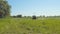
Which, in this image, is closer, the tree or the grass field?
the grass field

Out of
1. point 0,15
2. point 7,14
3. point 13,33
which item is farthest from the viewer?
point 7,14

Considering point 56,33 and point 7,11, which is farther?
point 7,11

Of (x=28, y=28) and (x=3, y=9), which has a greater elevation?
(x=3, y=9)

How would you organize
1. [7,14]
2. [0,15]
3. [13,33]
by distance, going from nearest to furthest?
[13,33], [0,15], [7,14]

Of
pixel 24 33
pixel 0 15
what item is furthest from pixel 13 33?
pixel 0 15

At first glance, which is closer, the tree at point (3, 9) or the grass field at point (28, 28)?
the grass field at point (28, 28)

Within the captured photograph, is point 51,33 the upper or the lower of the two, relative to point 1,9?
lower

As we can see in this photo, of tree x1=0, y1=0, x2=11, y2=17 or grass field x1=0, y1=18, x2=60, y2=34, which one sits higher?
tree x1=0, y1=0, x2=11, y2=17

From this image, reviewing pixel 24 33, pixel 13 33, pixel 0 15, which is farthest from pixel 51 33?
pixel 0 15

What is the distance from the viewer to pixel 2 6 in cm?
5491

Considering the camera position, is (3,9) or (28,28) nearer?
(28,28)

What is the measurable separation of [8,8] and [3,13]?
269 inches

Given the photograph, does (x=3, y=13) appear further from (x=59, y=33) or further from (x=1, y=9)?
(x=59, y=33)

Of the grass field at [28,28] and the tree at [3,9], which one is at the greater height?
the tree at [3,9]
